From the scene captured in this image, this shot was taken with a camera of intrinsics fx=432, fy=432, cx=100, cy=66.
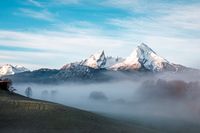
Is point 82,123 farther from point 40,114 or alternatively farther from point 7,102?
point 7,102

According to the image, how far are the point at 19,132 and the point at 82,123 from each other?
15.9m

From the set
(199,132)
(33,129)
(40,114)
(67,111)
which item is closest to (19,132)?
(33,129)

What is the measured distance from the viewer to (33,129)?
3691 inches

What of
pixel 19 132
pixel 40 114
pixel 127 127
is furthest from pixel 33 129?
pixel 127 127

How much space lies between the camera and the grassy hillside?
95.2 meters

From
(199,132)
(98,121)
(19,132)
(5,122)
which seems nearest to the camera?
(19,132)

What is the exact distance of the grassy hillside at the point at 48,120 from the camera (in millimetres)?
95250

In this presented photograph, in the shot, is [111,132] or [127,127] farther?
[127,127]

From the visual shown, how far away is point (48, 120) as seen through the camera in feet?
329

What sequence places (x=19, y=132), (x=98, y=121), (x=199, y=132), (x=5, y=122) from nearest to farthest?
1. (x=19, y=132)
2. (x=5, y=122)
3. (x=98, y=121)
4. (x=199, y=132)

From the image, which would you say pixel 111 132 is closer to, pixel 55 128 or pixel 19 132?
pixel 55 128

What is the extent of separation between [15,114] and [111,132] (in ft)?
79.2

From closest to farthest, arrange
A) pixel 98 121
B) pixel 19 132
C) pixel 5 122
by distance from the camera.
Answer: pixel 19 132 → pixel 5 122 → pixel 98 121

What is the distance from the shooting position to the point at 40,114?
104 metres
